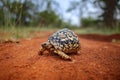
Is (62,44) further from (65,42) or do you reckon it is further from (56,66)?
(56,66)

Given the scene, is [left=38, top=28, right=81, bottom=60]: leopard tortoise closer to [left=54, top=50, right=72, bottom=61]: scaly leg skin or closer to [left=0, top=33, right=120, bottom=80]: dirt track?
[left=54, top=50, right=72, bottom=61]: scaly leg skin

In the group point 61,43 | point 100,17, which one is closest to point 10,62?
point 61,43

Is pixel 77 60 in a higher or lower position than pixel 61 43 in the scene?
lower

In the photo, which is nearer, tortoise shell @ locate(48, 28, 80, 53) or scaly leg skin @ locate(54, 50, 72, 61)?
scaly leg skin @ locate(54, 50, 72, 61)

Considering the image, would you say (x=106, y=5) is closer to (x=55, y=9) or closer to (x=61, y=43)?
(x=55, y=9)

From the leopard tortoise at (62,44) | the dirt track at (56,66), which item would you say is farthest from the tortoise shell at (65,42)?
the dirt track at (56,66)

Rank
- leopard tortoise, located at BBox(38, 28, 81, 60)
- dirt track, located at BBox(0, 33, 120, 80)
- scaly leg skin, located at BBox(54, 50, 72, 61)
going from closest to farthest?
dirt track, located at BBox(0, 33, 120, 80), scaly leg skin, located at BBox(54, 50, 72, 61), leopard tortoise, located at BBox(38, 28, 81, 60)

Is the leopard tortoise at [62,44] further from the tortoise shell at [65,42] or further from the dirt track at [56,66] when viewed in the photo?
the dirt track at [56,66]

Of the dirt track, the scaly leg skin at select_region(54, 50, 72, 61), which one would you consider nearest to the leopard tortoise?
the scaly leg skin at select_region(54, 50, 72, 61)
